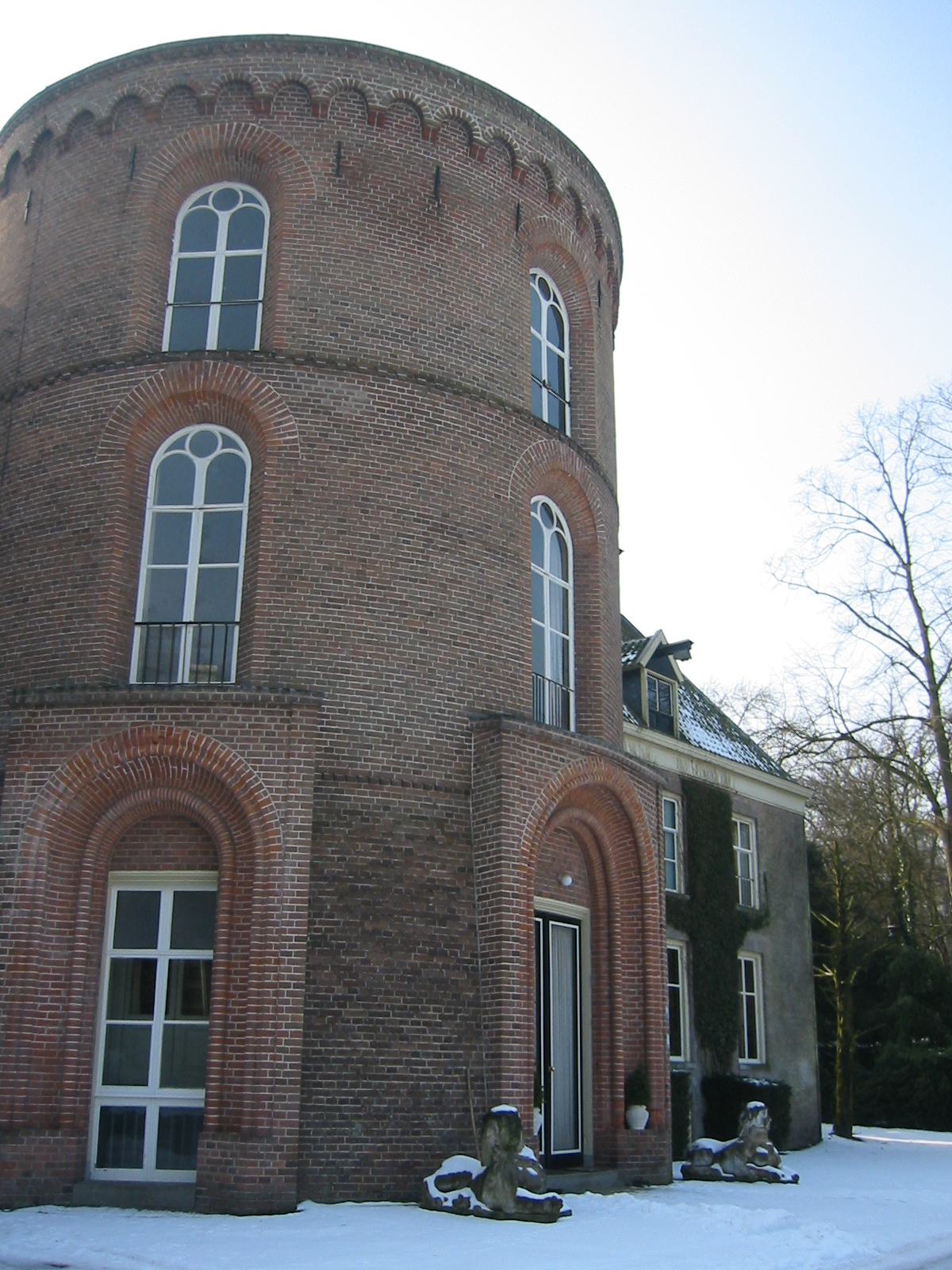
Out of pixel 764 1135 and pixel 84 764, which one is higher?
pixel 84 764

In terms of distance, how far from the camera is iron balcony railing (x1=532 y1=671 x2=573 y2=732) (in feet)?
49.3

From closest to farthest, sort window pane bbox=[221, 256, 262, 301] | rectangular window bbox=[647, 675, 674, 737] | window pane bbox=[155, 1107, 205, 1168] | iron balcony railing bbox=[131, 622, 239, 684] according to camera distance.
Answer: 1. window pane bbox=[155, 1107, 205, 1168]
2. iron balcony railing bbox=[131, 622, 239, 684]
3. window pane bbox=[221, 256, 262, 301]
4. rectangular window bbox=[647, 675, 674, 737]

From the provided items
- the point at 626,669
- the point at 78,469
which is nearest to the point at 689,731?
the point at 626,669

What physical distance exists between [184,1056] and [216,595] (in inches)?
190

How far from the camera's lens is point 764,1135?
50.2 ft

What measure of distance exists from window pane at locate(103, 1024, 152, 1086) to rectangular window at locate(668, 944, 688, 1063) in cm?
1208

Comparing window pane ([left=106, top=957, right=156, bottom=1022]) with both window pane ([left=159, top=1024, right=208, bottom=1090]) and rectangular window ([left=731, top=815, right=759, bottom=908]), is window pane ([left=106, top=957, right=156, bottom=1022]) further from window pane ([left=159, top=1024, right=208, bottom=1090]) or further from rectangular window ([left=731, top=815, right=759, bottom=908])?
rectangular window ([left=731, top=815, right=759, bottom=908])

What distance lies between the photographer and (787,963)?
25.3 meters

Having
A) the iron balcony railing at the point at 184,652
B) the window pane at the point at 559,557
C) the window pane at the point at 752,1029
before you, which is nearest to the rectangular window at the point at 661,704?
the window pane at the point at 752,1029

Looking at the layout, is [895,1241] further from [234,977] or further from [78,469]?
[78,469]

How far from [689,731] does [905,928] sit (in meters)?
14.7

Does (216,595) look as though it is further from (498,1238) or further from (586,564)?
(498,1238)

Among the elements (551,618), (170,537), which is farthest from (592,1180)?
(170,537)

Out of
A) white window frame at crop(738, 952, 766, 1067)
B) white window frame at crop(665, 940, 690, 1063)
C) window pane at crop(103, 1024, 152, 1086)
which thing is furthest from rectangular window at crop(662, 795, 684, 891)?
window pane at crop(103, 1024, 152, 1086)
